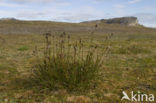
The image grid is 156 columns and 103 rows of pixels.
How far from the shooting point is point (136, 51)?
489 inches

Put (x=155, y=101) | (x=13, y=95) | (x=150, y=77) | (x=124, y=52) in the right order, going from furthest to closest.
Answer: (x=124, y=52) < (x=150, y=77) < (x=13, y=95) < (x=155, y=101)

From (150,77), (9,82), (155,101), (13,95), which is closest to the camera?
(155,101)

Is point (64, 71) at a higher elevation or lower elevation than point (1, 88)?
higher

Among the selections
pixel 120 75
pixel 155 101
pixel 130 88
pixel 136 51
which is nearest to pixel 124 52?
pixel 136 51

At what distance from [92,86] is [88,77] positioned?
0.30m

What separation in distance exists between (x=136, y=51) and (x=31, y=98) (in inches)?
352

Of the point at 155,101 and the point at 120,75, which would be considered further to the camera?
the point at 120,75

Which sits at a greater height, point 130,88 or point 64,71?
point 64,71

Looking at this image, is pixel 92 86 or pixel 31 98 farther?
pixel 92 86

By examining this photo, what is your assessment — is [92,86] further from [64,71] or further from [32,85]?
[32,85]

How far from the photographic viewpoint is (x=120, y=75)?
263 inches

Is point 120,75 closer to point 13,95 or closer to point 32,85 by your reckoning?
point 32,85

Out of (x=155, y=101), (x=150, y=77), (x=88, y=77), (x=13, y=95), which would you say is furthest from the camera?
(x=150, y=77)

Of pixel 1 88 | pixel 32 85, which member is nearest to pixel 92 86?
pixel 32 85
